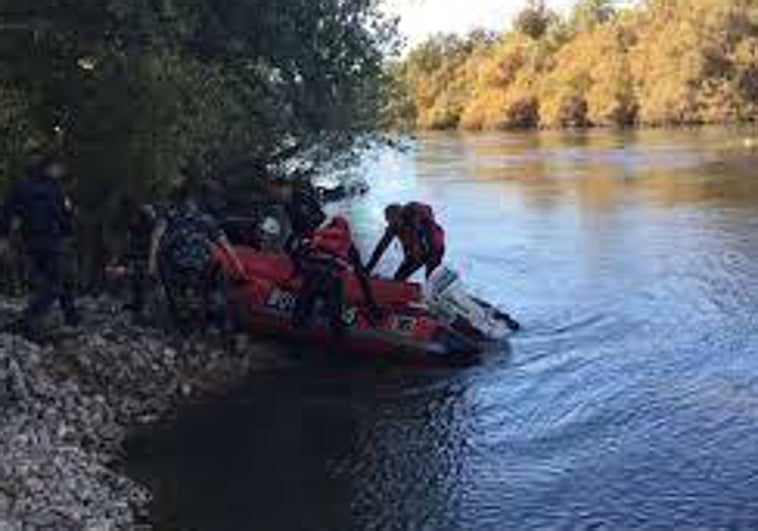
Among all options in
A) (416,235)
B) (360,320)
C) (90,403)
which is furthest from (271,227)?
(90,403)

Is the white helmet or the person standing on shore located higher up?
the person standing on shore

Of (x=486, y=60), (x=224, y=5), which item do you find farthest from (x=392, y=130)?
(x=486, y=60)

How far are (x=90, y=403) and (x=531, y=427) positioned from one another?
4.58 m

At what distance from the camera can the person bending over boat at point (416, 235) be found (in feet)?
64.6

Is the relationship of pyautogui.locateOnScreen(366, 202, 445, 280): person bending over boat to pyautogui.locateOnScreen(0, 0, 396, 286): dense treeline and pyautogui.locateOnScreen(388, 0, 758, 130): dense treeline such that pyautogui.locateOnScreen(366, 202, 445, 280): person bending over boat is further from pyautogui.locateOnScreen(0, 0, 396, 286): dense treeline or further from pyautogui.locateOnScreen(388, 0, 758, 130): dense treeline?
pyautogui.locateOnScreen(388, 0, 758, 130): dense treeline

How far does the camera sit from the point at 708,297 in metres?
22.8

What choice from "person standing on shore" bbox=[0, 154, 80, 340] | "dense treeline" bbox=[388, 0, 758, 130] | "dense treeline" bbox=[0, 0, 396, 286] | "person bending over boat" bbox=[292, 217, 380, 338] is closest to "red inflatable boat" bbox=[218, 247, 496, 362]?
"person bending over boat" bbox=[292, 217, 380, 338]

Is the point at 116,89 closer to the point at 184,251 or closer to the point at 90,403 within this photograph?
the point at 184,251

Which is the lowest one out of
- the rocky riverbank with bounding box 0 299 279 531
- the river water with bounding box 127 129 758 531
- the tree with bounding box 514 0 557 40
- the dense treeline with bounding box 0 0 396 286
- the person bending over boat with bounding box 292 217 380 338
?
the river water with bounding box 127 129 758 531

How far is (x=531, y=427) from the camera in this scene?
15.5 meters

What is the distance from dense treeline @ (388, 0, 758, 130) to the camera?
84.5 m

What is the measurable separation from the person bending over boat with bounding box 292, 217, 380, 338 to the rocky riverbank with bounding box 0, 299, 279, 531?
0.92m

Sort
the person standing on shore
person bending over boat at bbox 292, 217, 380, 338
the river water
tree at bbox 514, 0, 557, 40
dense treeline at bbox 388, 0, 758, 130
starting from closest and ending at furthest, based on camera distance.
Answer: the river water < the person standing on shore < person bending over boat at bbox 292, 217, 380, 338 < dense treeline at bbox 388, 0, 758, 130 < tree at bbox 514, 0, 557, 40

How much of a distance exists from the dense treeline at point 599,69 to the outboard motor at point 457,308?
219 feet
